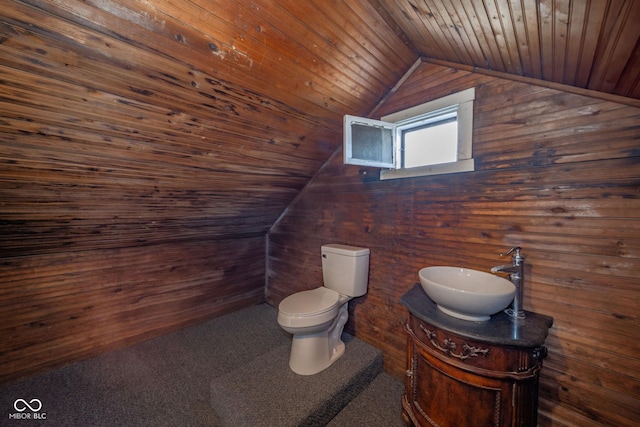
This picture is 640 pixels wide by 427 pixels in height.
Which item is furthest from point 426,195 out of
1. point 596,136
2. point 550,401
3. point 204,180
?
point 204,180

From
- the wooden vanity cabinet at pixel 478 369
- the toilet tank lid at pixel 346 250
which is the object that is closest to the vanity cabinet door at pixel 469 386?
the wooden vanity cabinet at pixel 478 369

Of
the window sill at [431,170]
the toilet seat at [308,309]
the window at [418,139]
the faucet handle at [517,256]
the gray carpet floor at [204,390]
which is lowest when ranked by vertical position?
the gray carpet floor at [204,390]

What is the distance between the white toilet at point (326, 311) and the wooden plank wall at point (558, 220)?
1.30 ft

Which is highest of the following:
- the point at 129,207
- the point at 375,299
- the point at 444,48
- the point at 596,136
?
the point at 444,48

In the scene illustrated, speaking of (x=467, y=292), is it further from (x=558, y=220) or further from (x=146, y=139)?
(x=146, y=139)

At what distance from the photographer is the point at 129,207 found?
1.87m

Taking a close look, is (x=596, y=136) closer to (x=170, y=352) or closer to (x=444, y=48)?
(x=444, y=48)

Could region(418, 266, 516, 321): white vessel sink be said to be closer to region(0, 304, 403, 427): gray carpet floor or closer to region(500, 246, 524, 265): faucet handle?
region(500, 246, 524, 265): faucet handle

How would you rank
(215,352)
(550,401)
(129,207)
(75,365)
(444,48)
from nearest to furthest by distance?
1. (550,401)
2. (444,48)
3. (129,207)
4. (75,365)
5. (215,352)

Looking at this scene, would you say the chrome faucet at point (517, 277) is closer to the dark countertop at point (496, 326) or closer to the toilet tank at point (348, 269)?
the dark countertop at point (496, 326)

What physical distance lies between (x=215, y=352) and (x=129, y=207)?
144 cm

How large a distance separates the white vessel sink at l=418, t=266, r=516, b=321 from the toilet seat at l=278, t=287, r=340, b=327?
0.76 m

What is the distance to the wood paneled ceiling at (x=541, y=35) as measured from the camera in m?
0.77

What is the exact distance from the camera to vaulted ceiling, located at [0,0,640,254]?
0.94m
